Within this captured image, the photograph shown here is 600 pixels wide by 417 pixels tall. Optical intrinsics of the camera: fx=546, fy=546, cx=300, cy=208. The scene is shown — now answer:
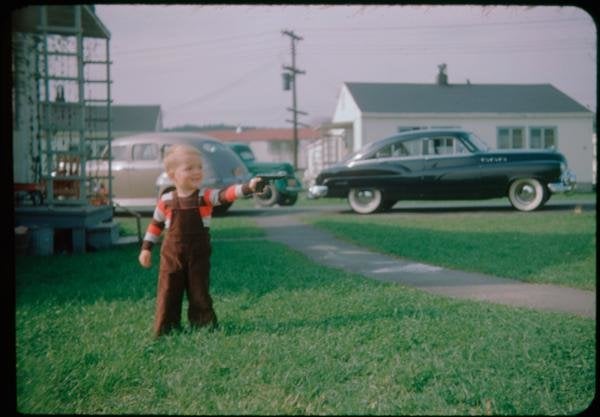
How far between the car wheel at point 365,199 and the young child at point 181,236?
909cm

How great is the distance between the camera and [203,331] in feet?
11.2

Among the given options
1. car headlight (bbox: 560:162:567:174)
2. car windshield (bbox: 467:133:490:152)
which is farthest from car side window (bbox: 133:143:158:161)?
car headlight (bbox: 560:162:567:174)

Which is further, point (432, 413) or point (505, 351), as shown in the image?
point (505, 351)

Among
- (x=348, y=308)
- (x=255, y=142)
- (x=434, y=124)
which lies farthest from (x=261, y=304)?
(x=255, y=142)

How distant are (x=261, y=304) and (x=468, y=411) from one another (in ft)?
7.00

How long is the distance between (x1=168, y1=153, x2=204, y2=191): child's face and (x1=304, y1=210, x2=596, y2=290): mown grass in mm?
3366

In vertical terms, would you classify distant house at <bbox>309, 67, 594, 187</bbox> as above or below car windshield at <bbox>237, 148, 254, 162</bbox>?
above

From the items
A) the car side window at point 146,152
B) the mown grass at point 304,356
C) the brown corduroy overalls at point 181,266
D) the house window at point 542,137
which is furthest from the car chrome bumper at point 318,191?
the house window at point 542,137

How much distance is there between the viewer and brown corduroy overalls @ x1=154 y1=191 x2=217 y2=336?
3.32 metres

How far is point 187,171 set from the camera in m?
3.23

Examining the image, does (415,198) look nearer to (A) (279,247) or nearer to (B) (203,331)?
(A) (279,247)

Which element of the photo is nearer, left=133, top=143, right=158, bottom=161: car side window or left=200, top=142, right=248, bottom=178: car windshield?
left=200, top=142, right=248, bottom=178: car windshield

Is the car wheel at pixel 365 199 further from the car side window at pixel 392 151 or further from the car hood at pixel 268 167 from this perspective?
the car hood at pixel 268 167

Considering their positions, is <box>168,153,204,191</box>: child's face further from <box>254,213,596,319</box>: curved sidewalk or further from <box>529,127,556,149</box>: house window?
<box>529,127,556,149</box>: house window
